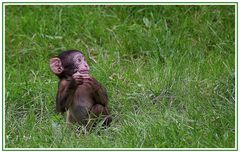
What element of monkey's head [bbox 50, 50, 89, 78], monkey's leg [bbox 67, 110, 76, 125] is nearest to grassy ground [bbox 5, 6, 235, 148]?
monkey's leg [bbox 67, 110, 76, 125]

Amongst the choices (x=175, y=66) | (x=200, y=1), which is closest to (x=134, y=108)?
(x=175, y=66)

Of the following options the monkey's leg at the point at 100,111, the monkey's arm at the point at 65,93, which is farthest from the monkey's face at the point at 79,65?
the monkey's leg at the point at 100,111

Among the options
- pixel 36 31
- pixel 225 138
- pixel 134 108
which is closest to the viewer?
pixel 225 138

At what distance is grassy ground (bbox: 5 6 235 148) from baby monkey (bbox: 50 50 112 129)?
0.11m

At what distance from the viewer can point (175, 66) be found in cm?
705

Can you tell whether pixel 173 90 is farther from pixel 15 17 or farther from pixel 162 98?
pixel 15 17

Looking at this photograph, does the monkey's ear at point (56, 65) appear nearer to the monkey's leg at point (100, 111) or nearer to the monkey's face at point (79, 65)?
the monkey's face at point (79, 65)

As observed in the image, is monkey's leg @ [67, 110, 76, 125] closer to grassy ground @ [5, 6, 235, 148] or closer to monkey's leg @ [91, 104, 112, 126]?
grassy ground @ [5, 6, 235, 148]

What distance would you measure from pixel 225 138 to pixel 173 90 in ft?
3.31

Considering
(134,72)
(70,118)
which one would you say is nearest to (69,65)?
(70,118)

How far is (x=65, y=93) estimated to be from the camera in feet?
19.8

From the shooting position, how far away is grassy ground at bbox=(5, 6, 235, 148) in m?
5.92

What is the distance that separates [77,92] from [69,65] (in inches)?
8.9

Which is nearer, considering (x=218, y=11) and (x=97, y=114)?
(x=97, y=114)
